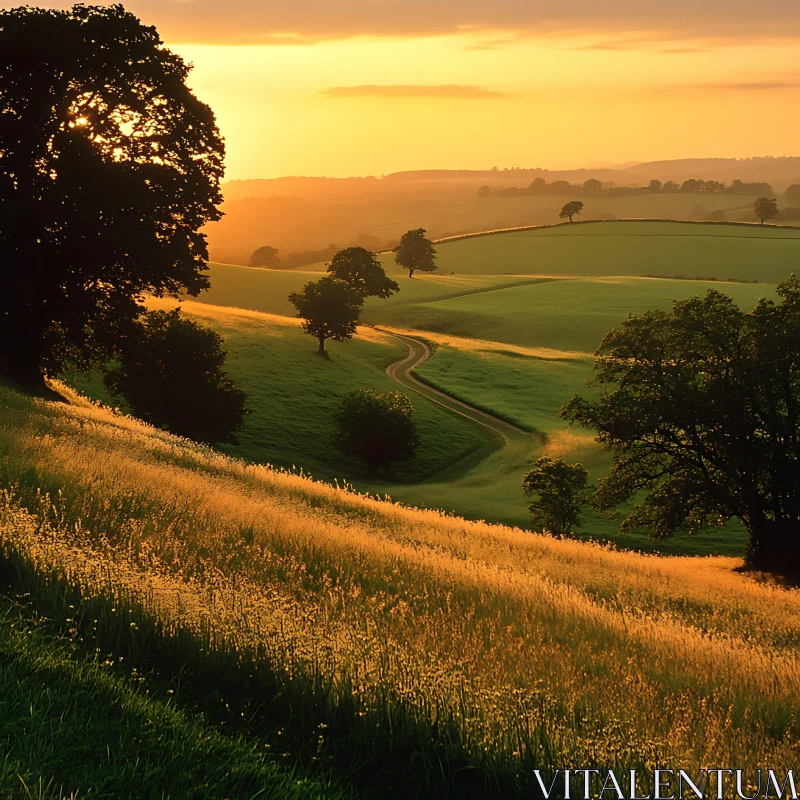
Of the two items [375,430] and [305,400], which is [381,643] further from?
[305,400]

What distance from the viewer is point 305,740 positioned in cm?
534

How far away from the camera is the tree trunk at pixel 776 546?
27484 mm

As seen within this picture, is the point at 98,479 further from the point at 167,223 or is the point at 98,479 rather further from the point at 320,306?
the point at 320,306

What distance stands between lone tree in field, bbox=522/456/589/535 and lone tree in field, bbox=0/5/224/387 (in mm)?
19163

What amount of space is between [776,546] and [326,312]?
160ft

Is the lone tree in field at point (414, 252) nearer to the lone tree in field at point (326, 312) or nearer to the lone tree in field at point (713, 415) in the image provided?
the lone tree in field at point (326, 312)

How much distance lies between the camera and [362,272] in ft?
335

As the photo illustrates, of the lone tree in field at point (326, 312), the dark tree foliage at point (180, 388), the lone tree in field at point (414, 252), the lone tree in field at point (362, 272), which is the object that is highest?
the lone tree in field at point (414, 252)

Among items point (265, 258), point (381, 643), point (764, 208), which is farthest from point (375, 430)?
point (764, 208)

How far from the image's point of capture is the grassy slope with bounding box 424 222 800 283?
432 ft

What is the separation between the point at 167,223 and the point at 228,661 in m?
23.6

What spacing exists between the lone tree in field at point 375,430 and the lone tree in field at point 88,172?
2273cm

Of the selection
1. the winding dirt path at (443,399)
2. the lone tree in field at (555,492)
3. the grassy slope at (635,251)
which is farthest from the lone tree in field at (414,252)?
the lone tree in field at (555,492)

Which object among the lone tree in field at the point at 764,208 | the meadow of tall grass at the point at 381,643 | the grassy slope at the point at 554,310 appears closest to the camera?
the meadow of tall grass at the point at 381,643
